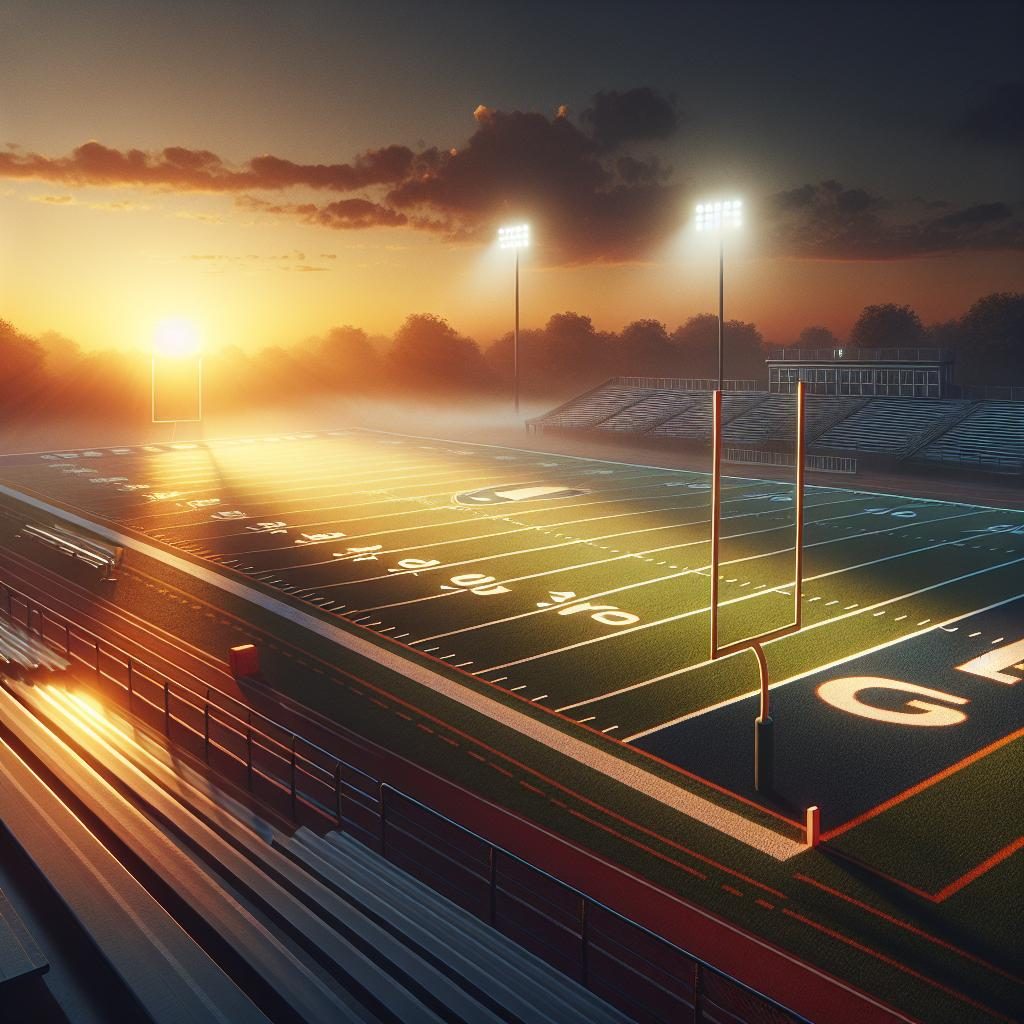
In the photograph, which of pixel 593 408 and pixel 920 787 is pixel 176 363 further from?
pixel 920 787

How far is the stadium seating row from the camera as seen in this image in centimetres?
3450

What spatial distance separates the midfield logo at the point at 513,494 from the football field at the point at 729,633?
190mm

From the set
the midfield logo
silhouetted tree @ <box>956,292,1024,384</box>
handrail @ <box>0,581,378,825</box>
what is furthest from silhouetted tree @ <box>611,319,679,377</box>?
handrail @ <box>0,581,378,825</box>

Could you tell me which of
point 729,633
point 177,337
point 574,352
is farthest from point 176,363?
point 729,633

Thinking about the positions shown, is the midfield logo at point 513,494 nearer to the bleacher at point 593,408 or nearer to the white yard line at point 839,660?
the white yard line at point 839,660

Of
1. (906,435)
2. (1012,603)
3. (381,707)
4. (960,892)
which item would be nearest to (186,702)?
(381,707)

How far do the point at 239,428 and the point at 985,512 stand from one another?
43.2 metres

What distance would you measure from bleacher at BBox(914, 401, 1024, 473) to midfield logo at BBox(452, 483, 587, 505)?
1243 centimetres

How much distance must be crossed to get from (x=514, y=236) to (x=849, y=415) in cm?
1928

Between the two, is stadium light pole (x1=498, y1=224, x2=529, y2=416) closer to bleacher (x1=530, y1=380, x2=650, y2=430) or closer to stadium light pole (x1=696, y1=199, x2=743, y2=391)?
bleacher (x1=530, y1=380, x2=650, y2=430)

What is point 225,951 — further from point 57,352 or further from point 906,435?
point 57,352

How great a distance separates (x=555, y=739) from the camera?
1170cm

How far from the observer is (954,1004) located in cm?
723

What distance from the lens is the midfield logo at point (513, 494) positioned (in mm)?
28344
